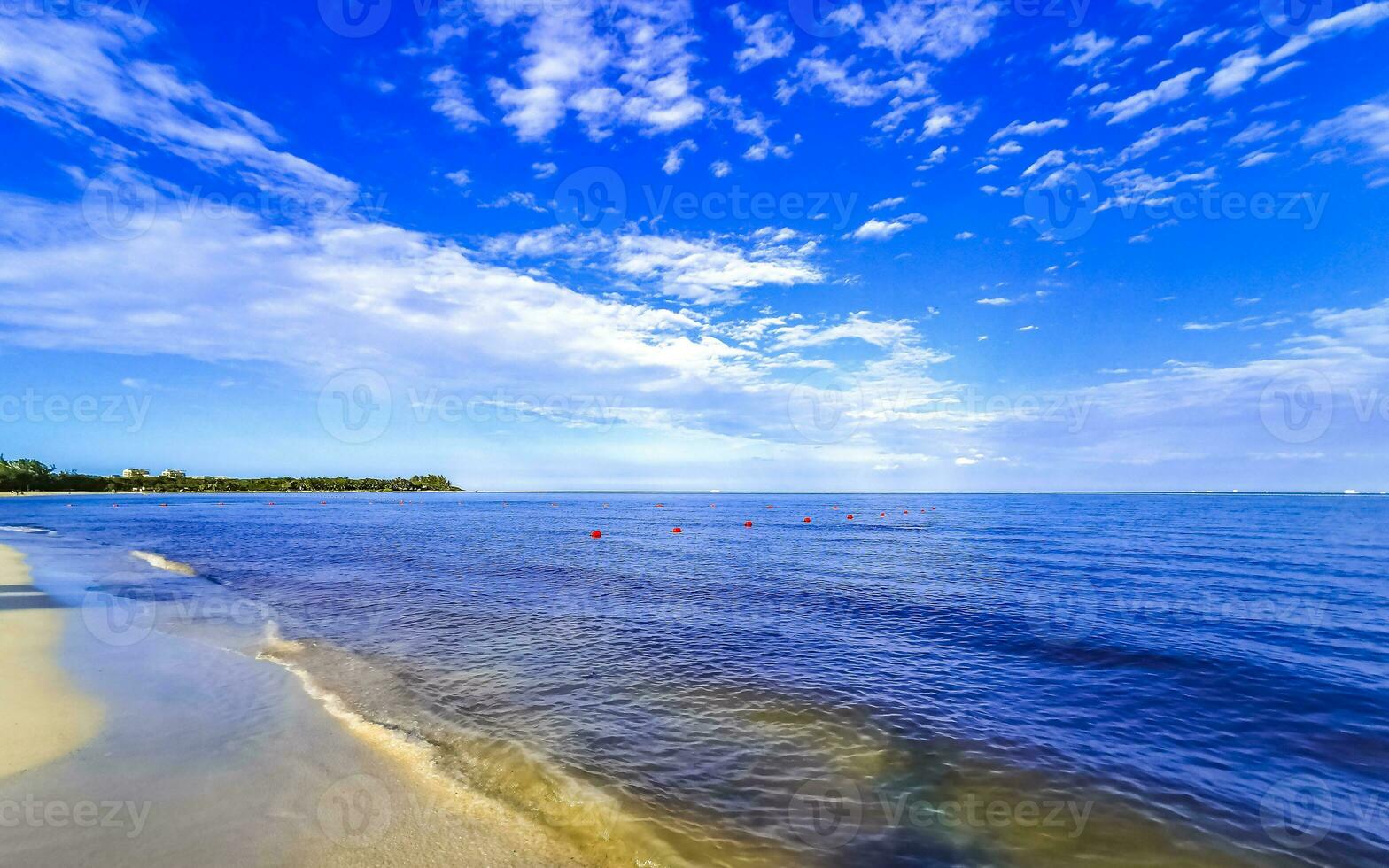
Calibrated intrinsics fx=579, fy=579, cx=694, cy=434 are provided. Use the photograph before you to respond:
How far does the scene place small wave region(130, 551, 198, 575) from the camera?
3011cm

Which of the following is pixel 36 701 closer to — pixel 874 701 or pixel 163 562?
pixel 874 701

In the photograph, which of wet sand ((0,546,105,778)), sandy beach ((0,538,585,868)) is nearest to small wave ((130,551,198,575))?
wet sand ((0,546,105,778))

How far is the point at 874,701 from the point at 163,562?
39.9 meters

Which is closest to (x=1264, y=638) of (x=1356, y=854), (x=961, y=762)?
(x=1356, y=854)

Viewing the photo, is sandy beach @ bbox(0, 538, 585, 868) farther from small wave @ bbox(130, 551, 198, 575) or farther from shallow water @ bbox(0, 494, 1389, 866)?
small wave @ bbox(130, 551, 198, 575)

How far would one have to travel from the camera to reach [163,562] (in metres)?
33.0

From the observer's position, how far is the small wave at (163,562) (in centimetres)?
3011

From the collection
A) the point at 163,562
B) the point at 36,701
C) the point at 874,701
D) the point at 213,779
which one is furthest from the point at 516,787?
the point at 163,562

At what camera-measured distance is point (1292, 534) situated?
5431 cm

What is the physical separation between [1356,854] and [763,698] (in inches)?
337

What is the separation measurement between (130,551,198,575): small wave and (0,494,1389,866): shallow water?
1.73 m

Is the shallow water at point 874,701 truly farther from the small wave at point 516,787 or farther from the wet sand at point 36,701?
the wet sand at point 36,701

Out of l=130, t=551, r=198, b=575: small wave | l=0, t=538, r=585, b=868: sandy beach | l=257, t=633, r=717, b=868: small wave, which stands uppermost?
l=0, t=538, r=585, b=868: sandy beach

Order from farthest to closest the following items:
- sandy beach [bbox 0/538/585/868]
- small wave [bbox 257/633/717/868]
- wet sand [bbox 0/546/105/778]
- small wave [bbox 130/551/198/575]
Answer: small wave [bbox 130/551/198/575], wet sand [bbox 0/546/105/778], small wave [bbox 257/633/717/868], sandy beach [bbox 0/538/585/868]
